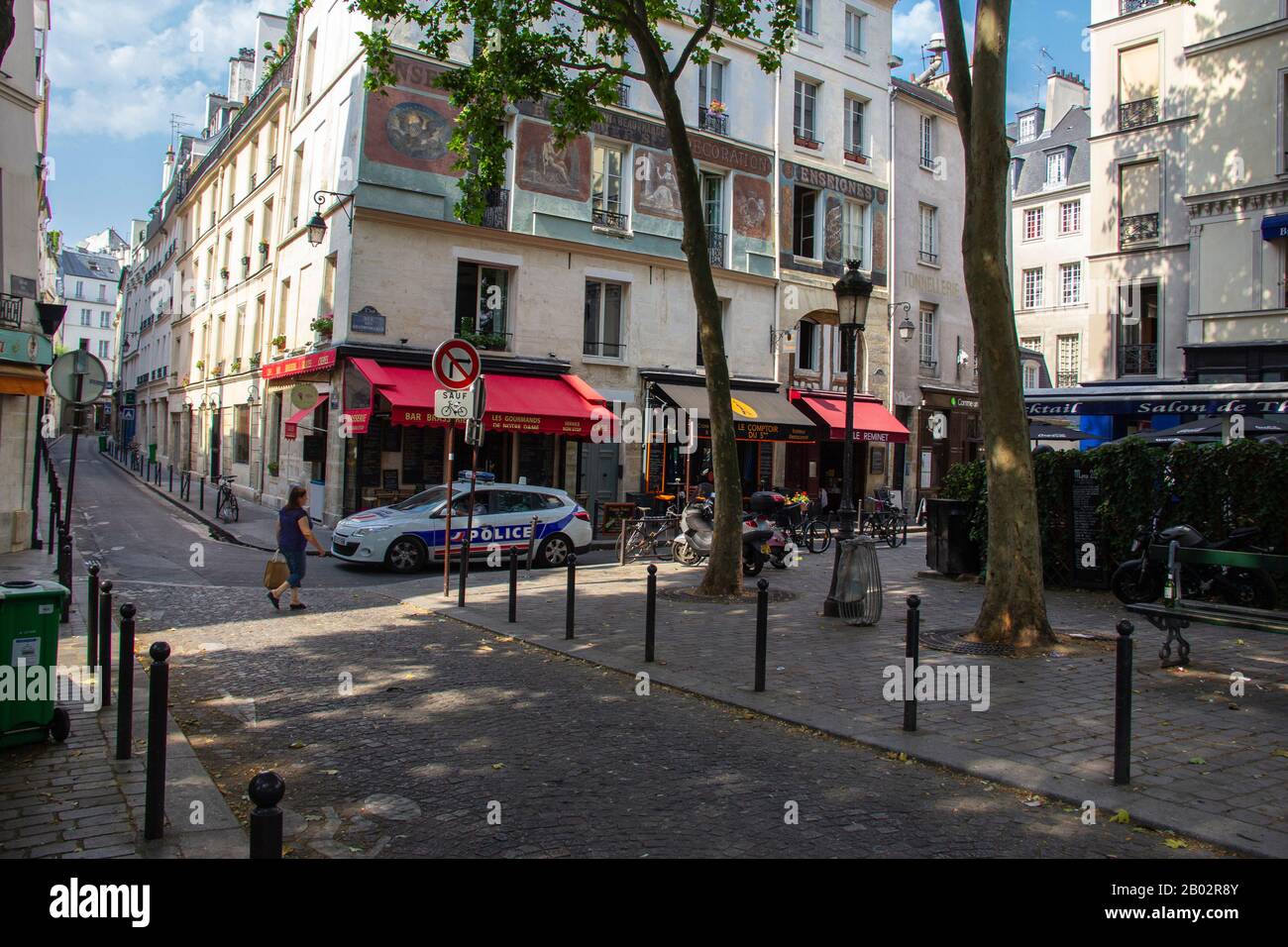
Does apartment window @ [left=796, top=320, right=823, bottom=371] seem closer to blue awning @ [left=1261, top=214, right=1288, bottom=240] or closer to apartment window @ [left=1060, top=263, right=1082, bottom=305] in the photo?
blue awning @ [left=1261, top=214, right=1288, bottom=240]

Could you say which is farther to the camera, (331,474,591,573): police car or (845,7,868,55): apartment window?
(845,7,868,55): apartment window

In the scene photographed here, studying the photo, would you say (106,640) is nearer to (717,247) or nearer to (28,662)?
(28,662)

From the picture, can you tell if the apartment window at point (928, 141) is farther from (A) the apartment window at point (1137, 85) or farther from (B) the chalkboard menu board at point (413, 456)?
(B) the chalkboard menu board at point (413, 456)

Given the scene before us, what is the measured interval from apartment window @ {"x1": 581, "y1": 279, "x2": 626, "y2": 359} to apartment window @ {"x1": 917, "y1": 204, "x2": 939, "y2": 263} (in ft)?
39.0

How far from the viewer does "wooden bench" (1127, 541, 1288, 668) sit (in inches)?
259

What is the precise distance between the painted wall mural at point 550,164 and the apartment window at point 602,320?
224cm

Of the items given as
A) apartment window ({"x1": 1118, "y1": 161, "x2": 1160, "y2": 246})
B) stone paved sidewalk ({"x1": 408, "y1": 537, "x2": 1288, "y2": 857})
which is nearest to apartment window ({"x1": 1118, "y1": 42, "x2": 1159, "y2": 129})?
apartment window ({"x1": 1118, "y1": 161, "x2": 1160, "y2": 246})

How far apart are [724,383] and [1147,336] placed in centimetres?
2007

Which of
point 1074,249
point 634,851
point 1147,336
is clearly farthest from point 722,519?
point 1074,249

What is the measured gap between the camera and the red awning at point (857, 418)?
84.2 ft

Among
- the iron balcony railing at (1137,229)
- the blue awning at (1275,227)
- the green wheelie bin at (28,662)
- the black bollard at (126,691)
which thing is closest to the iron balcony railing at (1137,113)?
the iron balcony railing at (1137,229)

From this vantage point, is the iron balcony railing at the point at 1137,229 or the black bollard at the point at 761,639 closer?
the black bollard at the point at 761,639

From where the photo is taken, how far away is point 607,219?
22562mm

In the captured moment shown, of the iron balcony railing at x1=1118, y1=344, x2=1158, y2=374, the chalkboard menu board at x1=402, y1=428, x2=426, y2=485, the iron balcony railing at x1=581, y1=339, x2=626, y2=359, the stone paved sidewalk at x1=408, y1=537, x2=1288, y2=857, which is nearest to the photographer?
the stone paved sidewalk at x1=408, y1=537, x2=1288, y2=857
